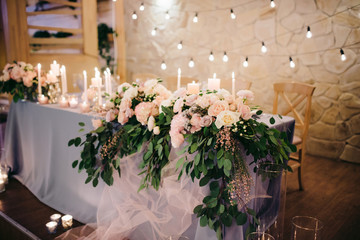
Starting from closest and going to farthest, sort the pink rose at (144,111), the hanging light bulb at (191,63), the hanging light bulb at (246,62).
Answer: the pink rose at (144,111) < the hanging light bulb at (246,62) < the hanging light bulb at (191,63)

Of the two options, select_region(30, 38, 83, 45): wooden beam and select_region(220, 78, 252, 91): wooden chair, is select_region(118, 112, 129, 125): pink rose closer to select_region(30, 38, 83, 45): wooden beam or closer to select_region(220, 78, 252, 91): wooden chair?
select_region(220, 78, 252, 91): wooden chair

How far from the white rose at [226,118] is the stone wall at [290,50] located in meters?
2.49

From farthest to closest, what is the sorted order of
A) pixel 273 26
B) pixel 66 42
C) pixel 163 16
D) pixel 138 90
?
pixel 163 16 < pixel 66 42 < pixel 273 26 < pixel 138 90

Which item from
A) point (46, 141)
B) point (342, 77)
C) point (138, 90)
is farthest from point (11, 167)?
point (342, 77)

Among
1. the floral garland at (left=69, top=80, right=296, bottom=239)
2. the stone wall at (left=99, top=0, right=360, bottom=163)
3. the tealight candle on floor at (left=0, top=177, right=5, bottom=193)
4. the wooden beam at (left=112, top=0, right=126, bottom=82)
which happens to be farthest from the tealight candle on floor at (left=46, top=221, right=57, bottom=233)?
the wooden beam at (left=112, top=0, right=126, bottom=82)

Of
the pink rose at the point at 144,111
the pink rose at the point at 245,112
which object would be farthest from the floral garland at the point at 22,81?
the pink rose at the point at 245,112

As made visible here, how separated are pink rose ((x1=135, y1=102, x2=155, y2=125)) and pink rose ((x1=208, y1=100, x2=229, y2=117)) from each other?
353mm

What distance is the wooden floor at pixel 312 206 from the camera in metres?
1.98

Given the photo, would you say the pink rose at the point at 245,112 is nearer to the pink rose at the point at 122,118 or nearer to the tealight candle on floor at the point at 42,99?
the pink rose at the point at 122,118

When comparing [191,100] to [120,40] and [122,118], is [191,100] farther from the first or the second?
[120,40]

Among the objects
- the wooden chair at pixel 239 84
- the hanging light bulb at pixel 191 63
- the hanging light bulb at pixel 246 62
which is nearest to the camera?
the wooden chair at pixel 239 84

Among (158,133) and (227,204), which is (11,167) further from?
(227,204)

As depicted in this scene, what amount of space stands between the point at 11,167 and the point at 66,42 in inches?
76.0

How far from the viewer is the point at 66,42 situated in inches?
159
